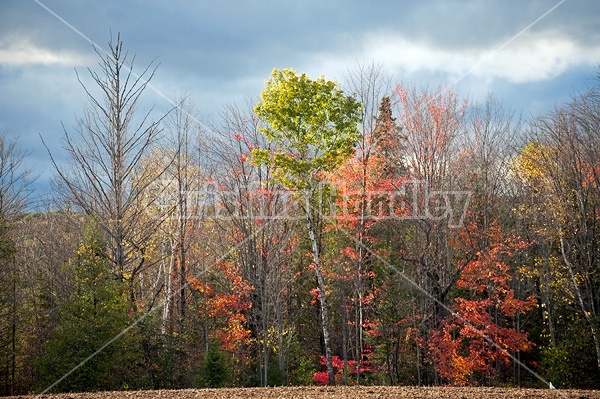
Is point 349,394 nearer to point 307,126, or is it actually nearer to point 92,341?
point 92,341

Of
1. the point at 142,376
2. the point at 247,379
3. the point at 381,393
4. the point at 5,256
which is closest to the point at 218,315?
the point at 247,379

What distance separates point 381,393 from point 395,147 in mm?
13535

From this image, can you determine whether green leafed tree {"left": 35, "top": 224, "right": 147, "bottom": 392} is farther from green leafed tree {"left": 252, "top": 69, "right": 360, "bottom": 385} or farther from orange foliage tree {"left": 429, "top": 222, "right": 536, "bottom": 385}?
orange foliage tree {"left": 429, "top": 222, "right": 536, "bottom": 385}

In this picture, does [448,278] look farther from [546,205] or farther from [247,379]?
[247,379]

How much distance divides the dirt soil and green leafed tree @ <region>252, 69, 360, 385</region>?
26.5 feet

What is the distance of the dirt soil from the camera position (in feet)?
29.1

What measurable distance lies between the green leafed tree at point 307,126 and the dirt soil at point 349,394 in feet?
26.5

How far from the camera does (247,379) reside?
67.5 ft

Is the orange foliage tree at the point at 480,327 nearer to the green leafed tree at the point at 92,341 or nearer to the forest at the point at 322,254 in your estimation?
the forest at the point at 322,254

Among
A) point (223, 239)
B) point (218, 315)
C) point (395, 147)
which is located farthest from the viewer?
point (223, 239)

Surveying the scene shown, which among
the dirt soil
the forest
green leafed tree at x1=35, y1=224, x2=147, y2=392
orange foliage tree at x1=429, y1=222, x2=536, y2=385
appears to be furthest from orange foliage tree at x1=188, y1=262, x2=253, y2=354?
the dirt soil

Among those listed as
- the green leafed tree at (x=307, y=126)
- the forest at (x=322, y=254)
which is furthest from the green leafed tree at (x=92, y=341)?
the green leafed tree at (x=307, y=126)

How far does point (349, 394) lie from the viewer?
9.26 metres

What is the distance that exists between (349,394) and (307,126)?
11232 millimetres
